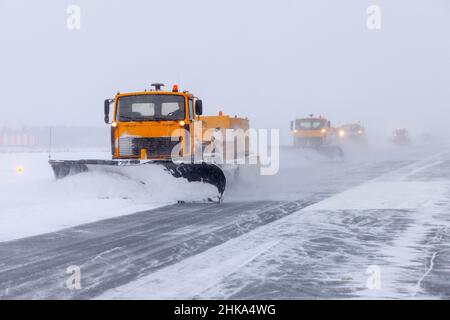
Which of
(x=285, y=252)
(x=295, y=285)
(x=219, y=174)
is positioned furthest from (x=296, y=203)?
(x=295, y=285)

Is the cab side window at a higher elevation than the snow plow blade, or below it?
higher

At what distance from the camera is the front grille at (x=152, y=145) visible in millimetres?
14156

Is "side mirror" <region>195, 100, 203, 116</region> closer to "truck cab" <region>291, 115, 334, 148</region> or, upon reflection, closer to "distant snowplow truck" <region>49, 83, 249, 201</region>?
"distant snowplow truck" <region>49, 83, 249, 201</region>

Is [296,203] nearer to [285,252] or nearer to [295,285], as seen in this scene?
[285,252]

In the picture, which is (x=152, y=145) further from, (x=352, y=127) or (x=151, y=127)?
(x=352, y=127)

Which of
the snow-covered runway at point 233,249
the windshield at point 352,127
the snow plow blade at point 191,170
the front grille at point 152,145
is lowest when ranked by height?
the snow-covered runway at point 233,249

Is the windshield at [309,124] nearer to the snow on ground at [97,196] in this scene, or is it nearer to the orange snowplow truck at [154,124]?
the orange snowplow truck at [154,124]

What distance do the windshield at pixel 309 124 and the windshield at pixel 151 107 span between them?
20512mm

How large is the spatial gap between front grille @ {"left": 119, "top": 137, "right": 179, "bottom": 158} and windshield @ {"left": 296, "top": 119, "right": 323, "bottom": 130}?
67.6 feet

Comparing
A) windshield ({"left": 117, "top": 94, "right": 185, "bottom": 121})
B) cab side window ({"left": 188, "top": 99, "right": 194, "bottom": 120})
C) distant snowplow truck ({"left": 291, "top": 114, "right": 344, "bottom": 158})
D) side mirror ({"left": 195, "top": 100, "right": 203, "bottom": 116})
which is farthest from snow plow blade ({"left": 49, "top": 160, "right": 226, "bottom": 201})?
distant snowplow truck ({"left": 291, "top": 114, "right": 344, "bottom": 158})

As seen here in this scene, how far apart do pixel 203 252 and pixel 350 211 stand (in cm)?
486

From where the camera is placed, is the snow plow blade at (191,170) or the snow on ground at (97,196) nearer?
the snow on ground at (97,196)

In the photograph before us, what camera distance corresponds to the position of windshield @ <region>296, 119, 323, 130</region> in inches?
1335

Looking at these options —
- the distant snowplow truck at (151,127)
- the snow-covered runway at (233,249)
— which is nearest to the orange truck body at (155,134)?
the distant snowplow truck at (151,127)
